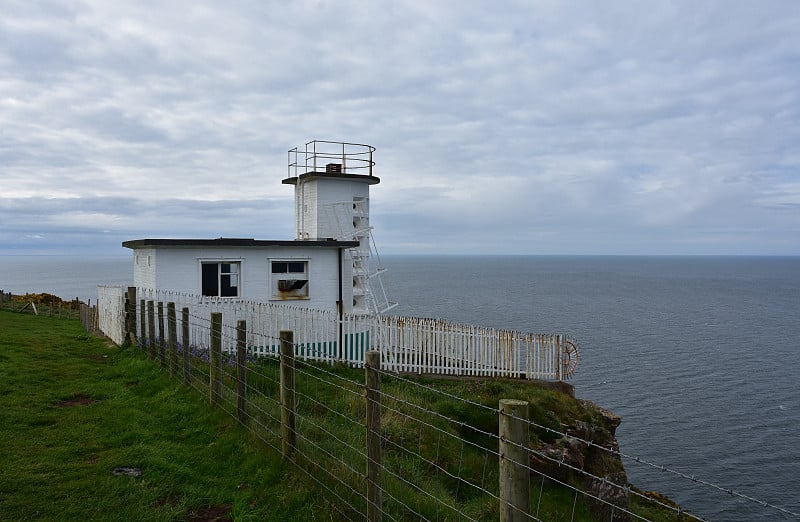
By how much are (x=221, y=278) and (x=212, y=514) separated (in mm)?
13480

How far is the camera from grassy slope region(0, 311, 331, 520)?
5875 millimetres

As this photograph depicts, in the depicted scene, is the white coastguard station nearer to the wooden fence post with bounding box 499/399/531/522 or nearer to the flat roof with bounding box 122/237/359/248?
the flat roof with bounding box 122/237/359/248

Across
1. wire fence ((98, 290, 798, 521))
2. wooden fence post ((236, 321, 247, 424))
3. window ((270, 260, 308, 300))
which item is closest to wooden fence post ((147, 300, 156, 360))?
wire fence ((98, 290, 798, 521))

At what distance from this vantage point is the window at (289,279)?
773 inches

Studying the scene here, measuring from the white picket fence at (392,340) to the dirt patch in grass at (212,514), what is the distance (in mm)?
10778

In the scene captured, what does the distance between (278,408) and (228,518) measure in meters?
2.69

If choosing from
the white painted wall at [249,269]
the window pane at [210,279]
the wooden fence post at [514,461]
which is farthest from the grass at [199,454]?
the window pane at [210,279]

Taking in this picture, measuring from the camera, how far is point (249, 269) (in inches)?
749

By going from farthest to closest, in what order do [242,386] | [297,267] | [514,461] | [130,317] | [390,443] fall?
[297,267]
[130,317]
[390,443]
[242,386]
[514,461]

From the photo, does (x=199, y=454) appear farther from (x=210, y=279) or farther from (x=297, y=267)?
(x=297, y=267)

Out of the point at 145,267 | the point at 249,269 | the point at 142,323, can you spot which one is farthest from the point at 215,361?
the point at 145,267

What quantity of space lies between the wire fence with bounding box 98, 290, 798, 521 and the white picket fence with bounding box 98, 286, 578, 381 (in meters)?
0.45

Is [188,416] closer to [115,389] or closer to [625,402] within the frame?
[115,389]

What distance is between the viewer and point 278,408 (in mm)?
8555
